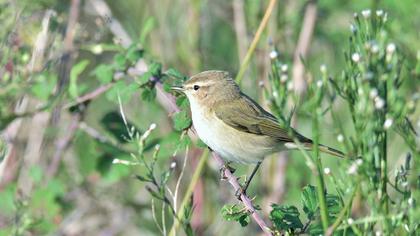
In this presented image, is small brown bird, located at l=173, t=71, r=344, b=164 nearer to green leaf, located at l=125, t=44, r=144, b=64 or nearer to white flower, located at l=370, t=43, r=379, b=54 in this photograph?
green leaf, located at l=125, t=44, r=144, b=64

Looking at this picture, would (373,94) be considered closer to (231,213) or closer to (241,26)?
(231,213)

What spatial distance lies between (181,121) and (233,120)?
837 mm

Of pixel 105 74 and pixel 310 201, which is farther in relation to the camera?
pixel 105 74

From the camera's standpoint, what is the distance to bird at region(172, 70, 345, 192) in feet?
13.2

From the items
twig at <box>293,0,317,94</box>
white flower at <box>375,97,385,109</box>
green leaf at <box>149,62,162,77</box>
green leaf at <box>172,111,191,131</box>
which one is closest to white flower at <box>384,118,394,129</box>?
white flower at <box>375,97,385,109</box>

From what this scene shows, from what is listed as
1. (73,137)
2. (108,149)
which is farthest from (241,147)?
(73,137)

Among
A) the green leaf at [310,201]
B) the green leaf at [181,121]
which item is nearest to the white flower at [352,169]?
the green leaf at [310,201]

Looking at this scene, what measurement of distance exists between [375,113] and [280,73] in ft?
1.20

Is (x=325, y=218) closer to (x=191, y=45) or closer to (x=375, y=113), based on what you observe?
(x=375, y=113)

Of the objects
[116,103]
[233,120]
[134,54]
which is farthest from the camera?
[116,103]

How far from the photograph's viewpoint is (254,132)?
4.21 m

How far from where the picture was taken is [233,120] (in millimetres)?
4219

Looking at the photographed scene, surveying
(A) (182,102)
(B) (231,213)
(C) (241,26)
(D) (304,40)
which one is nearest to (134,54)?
(A) (182,102)

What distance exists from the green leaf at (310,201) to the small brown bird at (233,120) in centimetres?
108
